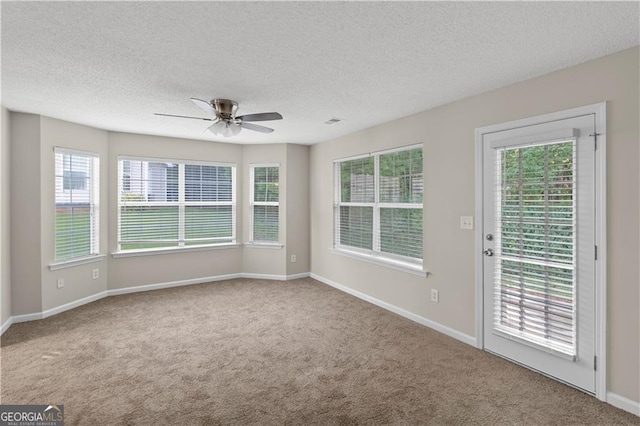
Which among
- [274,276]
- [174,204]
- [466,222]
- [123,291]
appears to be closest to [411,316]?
[466,222]

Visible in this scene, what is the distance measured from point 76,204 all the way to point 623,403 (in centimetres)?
602

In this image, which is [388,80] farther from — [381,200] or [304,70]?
[381,200]

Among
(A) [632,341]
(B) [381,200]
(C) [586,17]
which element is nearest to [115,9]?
(C) [586,17]

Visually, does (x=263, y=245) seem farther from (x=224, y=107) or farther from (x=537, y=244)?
(x=537, y=244)

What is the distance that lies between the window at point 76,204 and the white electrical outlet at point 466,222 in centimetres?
489

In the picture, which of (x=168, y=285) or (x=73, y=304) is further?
(x=168, y=285)

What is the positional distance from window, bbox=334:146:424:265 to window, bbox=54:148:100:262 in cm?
361

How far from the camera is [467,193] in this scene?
10.7ft

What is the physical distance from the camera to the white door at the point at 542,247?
2.41 meters

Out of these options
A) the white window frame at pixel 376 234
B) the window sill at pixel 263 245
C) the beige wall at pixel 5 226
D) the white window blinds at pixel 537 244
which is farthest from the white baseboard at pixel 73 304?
the white window blinds at pixel 537 244

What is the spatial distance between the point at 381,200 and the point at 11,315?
4777 millimetres

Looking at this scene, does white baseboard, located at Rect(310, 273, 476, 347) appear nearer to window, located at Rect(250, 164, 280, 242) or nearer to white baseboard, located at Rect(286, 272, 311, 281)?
white baseboard, located at Rect(286, 272, 311, 281)

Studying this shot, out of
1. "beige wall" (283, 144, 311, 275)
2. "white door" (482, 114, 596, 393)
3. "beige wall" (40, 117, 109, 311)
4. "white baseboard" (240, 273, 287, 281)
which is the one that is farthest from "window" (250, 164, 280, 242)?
"white door" (482, 114, 596, 393)

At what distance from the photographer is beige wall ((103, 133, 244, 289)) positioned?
4871mm
